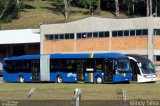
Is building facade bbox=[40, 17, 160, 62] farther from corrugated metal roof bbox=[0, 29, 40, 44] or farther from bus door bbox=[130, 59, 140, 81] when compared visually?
bus door bbox=[130, 59, 140, 81]

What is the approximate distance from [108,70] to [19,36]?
30.3 m

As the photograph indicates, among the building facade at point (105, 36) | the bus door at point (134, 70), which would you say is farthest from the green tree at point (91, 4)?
the bus door at point (134, 70)

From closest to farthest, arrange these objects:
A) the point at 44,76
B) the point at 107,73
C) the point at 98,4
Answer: the point at 107,73 < the point at 44,76 < the point at 98,4

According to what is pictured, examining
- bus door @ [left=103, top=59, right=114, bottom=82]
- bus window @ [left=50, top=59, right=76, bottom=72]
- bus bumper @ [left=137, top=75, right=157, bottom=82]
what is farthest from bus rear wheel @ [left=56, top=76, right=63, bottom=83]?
bus bumper @ [left=137, top=75, right=157, bottom=82]

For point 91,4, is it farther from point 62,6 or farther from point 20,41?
point 20,41

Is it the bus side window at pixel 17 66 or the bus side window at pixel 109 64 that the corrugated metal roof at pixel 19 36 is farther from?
the bus side window at pixel 109 64

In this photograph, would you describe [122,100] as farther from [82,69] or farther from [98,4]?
[98,4]

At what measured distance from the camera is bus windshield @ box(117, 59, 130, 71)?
4978 centimetres

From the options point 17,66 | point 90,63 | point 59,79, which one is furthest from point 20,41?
point 90,63

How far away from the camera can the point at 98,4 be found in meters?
130

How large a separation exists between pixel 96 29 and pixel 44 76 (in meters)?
17.3

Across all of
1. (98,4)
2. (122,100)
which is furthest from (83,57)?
(98,4)

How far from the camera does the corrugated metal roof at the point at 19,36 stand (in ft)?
250

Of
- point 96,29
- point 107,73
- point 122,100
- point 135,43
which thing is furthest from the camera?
point 96,29
